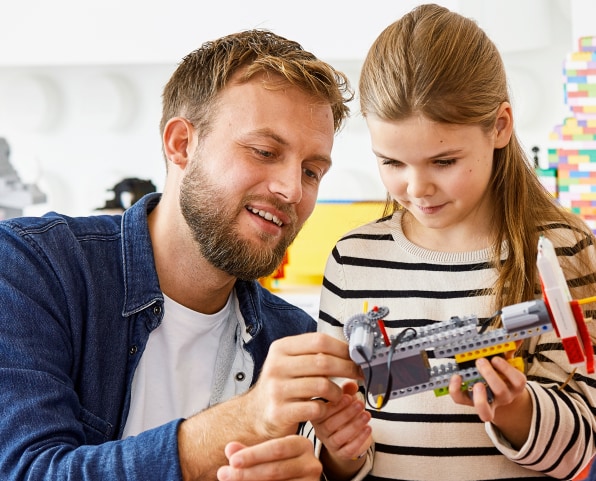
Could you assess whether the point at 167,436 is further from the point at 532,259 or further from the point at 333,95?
the point at 333,95

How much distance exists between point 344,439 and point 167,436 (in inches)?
8.6

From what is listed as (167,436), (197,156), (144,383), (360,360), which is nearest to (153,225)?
(197,156)

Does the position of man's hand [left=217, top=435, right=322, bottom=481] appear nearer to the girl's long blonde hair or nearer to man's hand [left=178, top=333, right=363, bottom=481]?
man's hand [left=178, top=333, right=363, bottom=481]

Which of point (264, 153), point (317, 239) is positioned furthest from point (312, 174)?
point (317, 239)

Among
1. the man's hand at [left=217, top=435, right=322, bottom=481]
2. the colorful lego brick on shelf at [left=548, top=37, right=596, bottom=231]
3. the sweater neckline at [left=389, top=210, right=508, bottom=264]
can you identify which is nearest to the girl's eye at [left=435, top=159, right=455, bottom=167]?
the sweater neckline at [left=389, top=210, right=508, bottom=264]

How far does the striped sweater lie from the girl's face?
8 cm

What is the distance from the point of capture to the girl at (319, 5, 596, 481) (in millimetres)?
1007

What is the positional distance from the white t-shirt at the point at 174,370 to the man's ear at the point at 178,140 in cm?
24

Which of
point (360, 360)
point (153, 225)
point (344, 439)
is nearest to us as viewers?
point (360, 360)

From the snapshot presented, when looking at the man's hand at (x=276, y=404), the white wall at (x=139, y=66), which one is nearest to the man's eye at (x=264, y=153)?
the man's hand at (x=276, y=404)

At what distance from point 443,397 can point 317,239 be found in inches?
51.1

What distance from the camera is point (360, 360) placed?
88 cm

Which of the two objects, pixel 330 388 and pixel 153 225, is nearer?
pixel 330 388

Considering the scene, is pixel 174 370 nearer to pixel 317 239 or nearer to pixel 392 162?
pixel 392 162
